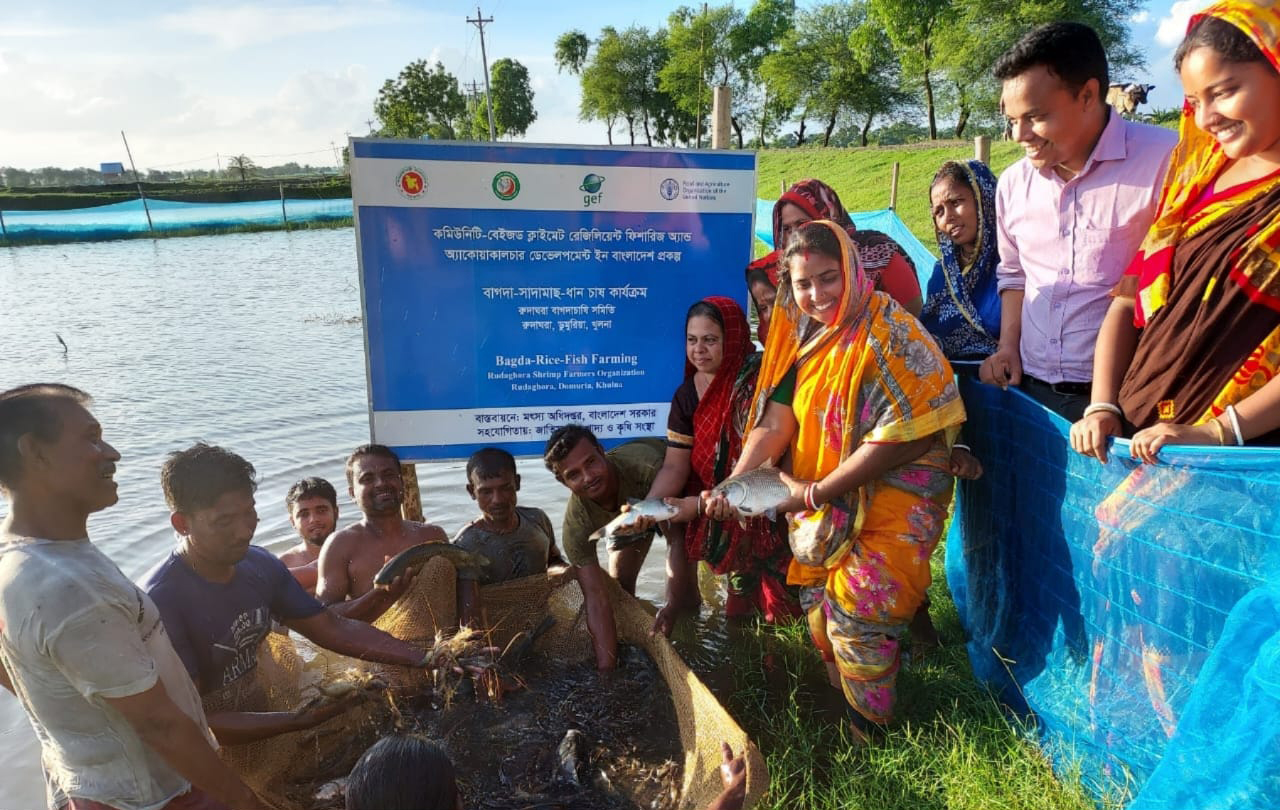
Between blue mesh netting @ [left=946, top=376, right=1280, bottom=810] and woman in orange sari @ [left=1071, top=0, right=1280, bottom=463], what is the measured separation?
15 centimetres

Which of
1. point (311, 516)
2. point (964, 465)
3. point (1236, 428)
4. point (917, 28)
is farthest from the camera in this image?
point (917, 28)

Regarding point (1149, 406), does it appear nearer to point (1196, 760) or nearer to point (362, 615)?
point (1196, 760)

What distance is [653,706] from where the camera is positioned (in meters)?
3.56

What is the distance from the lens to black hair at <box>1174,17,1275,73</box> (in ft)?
6.48

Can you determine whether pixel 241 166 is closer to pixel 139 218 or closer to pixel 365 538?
pixel 139 218

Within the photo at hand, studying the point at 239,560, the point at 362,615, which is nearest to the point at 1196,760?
the point at 239,560

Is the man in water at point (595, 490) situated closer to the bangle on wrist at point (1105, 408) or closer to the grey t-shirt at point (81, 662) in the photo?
the grey t-shirt at point (81, 662)

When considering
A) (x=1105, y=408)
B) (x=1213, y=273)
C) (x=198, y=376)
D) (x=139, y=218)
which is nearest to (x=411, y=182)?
(x=1105, y=408)

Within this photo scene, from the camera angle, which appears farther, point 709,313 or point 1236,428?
point 709,313

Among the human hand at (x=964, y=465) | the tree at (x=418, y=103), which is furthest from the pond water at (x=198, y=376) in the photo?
the tree at (x=418, y=103)

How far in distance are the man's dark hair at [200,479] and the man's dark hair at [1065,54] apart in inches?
119

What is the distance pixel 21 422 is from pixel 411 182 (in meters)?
2.31

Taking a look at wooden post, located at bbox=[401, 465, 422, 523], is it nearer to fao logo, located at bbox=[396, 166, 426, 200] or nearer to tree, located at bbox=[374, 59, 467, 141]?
fao logo, located at bbox=[396, 166, 426, 200]

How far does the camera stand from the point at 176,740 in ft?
7.00
